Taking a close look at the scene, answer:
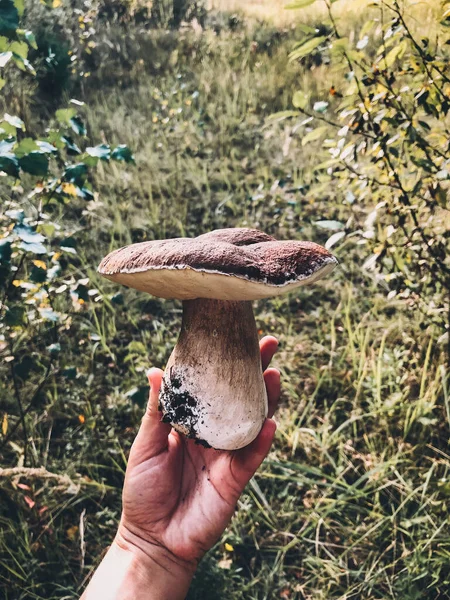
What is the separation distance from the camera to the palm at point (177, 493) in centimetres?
147

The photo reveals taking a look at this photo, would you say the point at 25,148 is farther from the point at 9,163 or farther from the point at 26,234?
Answer: the point at 26,234

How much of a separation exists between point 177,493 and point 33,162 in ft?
4.05

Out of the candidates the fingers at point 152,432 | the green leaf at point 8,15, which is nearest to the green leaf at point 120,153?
the green leaf at point 8,15

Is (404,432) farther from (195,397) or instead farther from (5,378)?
(5,378)

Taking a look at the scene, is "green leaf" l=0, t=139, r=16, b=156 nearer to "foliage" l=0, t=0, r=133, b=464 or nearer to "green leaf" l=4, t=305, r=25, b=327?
"foliage" l=0, t=0, r=133, b=464

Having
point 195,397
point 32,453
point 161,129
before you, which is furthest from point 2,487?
point 161,129

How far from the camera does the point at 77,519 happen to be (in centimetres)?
199

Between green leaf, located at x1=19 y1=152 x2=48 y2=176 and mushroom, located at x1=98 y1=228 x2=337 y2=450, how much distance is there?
0.46 meters

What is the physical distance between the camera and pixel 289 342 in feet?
8.60

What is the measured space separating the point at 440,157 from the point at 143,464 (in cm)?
168

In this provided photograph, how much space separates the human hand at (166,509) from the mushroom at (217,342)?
0.14m

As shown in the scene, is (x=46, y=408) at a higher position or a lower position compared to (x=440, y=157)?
lower

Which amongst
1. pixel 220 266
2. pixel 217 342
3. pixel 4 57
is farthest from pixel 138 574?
pixel 4 57

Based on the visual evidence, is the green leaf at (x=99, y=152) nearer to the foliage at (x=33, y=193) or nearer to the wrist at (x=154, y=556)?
the foliage at (x=33, y=193)
